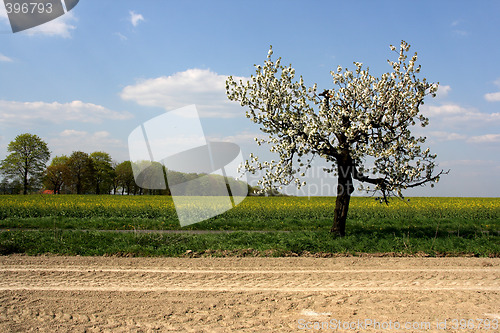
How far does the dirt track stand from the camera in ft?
22.5

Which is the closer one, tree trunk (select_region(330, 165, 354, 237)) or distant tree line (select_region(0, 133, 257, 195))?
tree trunk (select_region(330, 165, 354, 237))

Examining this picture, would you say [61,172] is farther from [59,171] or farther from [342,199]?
[342,199]

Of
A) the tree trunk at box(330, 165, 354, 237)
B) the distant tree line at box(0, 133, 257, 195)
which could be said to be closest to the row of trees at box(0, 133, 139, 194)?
the distant tree line at box(0, 133, 257, 195)

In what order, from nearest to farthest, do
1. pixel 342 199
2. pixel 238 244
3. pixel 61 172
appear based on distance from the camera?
pixel 238 244
pixel 342 199
pixel 61 172

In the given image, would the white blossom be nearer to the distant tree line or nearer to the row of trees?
the distant tree line

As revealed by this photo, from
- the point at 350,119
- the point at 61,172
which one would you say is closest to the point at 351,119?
the point at 350,119

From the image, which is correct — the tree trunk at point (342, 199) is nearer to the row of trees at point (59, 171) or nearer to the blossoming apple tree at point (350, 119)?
the blossoming apple tree at point (350, 119)

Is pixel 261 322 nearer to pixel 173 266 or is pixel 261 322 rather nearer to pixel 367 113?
pixel 173 266

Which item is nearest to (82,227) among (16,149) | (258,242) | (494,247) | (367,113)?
(258,242)

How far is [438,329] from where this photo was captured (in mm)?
6629

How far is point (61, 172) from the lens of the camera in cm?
5816

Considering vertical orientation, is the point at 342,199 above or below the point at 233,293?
above

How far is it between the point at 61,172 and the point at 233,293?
5727 cm

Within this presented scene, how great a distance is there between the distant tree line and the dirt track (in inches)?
1215
